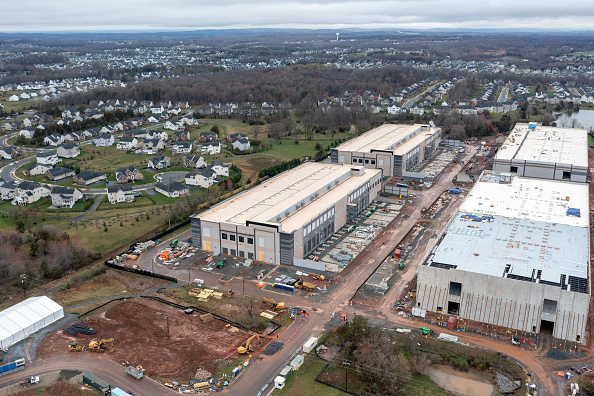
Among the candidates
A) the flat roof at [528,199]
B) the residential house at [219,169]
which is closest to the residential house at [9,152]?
the residential house at [219,169]

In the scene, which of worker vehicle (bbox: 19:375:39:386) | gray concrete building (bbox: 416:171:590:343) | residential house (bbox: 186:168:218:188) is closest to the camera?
worker vehicle (bbox: 19:375:39:386)

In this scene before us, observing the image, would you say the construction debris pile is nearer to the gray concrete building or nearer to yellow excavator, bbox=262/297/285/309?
yellow excavator, bbox=262/297/285/309

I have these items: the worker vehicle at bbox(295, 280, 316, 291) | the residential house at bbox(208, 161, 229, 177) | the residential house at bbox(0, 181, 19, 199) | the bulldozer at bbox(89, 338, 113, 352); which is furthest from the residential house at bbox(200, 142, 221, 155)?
the bulldozer at bbox(89, 338, 113, 352)

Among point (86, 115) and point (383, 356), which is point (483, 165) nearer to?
point (383, 356)

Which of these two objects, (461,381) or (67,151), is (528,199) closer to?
(461,381)

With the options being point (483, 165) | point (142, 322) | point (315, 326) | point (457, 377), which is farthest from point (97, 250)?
point (483, 165)

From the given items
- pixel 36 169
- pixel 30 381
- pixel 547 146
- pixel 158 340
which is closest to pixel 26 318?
pixel 30 381
